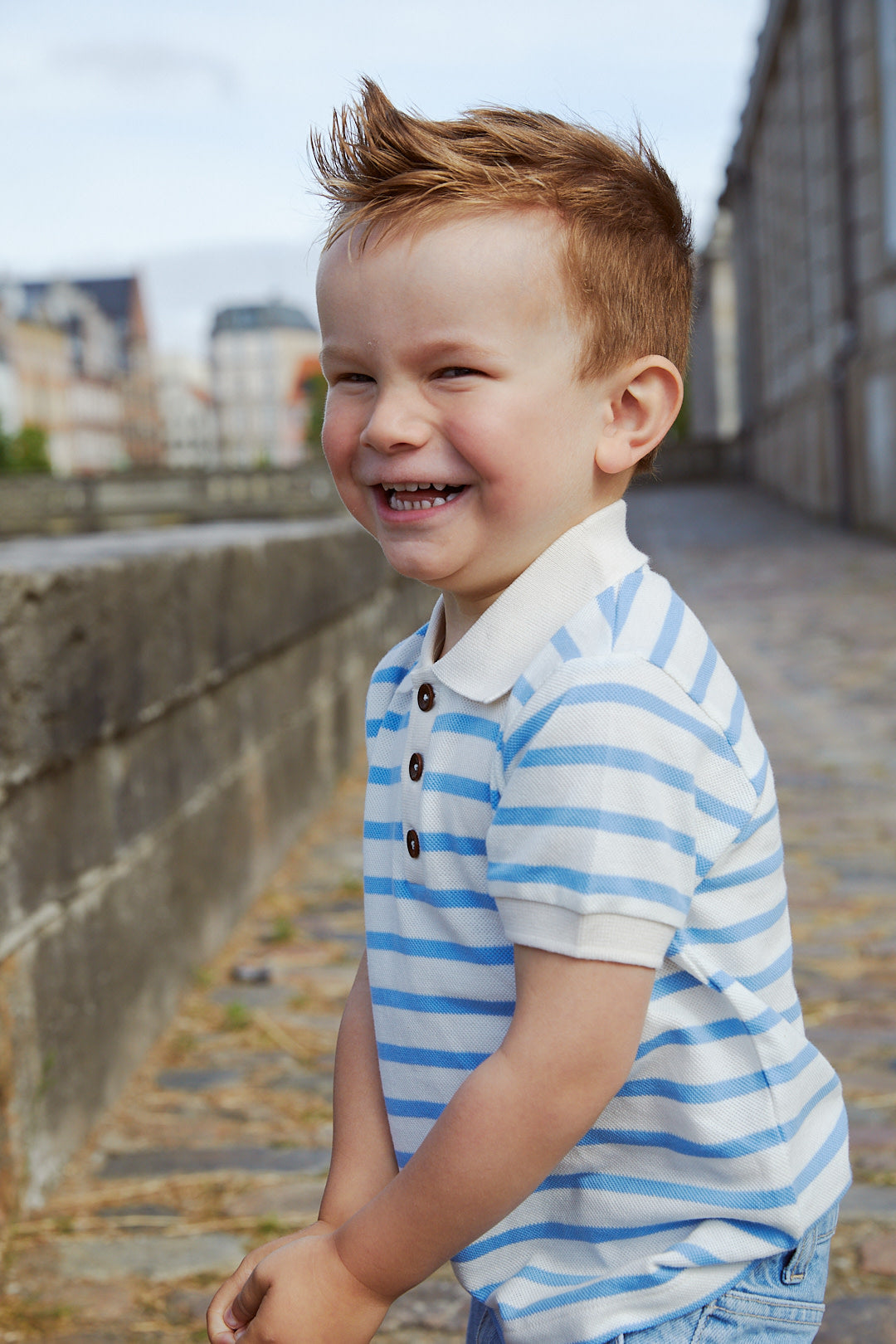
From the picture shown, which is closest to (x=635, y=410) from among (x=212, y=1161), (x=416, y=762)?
(x=416, y=762)

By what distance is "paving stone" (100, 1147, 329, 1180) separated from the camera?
275 cm

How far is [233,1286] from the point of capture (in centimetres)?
123

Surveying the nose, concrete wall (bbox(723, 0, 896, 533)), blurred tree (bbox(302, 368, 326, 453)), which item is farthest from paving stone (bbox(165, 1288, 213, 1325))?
blurred tree (bbox(302, 368, 326, 453))

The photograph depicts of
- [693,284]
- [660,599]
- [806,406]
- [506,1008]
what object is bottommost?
[806,406]

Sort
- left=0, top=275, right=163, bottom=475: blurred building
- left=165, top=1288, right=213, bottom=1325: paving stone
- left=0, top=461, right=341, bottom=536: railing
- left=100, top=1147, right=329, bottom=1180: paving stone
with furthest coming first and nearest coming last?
left=0, top=275, right=163, bottom=475: blurred building < left=0, top=461, right=341, bottom=536: railing < left=100, top=1147, right=329, bottom=1180: paving stone < left=165, top=1288, right=213, bottom=1325: paving stone

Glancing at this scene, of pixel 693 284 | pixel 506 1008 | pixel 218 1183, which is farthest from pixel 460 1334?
pixel 693 284

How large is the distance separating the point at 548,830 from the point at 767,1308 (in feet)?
1.68

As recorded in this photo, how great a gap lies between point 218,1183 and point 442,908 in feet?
5.95

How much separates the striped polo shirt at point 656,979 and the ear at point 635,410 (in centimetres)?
5

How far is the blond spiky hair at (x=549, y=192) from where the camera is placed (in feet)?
3.58

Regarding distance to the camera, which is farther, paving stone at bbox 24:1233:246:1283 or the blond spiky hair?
paving stone at bbox 24:1233:246:1283

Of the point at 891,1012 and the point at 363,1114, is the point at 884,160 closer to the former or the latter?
the point at 891,1012

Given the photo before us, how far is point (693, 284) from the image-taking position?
1.27 m

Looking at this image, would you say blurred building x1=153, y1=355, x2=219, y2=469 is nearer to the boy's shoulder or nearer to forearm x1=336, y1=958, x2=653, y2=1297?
the boy's shoulder
